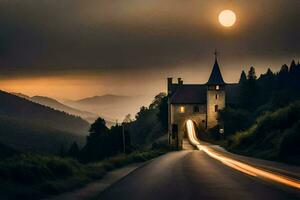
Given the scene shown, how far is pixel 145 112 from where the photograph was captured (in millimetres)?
198625

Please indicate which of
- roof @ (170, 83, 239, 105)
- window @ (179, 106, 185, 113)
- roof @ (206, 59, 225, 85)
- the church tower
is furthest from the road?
roof @ (170, 83, 239, 105)

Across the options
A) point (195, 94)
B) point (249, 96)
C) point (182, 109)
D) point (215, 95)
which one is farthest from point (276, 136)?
point (195, 94)

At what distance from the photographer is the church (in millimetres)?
129375

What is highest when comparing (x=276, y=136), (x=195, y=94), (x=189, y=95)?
(x=195, y=94)

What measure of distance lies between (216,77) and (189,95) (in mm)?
8639

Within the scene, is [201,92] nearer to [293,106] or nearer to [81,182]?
[293,106]

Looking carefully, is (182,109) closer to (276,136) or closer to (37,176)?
(276,136)

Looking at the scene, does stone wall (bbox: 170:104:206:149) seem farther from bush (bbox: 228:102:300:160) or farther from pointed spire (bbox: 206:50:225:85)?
Result: bush (bbox: 228:102:300:160)

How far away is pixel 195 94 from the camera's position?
136625 millimetres

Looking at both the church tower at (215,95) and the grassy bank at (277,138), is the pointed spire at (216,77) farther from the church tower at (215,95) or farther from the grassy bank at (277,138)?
the grassy bank at (277,138)

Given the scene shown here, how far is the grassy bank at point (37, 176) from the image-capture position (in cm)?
1761

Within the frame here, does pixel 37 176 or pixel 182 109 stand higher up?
pixel 182 109

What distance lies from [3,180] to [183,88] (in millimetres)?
122412

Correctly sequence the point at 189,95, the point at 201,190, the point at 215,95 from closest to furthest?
the point at 201,190 → the point at 215,95 → the point at 189,95
